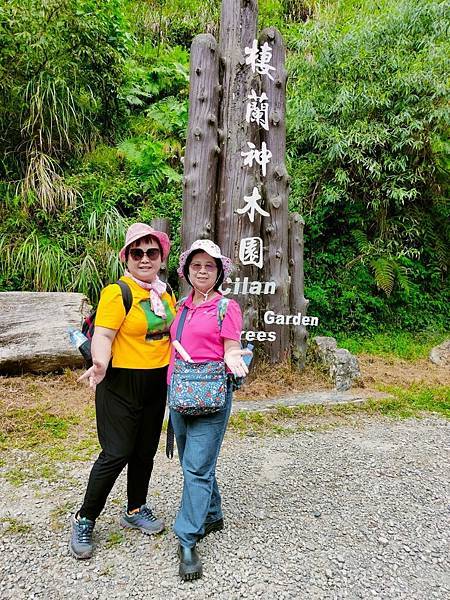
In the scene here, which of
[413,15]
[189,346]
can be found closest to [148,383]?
[189,346]

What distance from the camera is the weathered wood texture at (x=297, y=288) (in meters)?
5.22

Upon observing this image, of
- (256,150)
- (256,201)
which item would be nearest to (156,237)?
(256,201)

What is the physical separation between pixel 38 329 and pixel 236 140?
2.78 metres

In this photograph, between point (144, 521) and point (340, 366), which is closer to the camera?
point (144, 521)

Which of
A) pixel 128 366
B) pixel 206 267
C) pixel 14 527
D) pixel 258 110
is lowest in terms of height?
pixel 14 527

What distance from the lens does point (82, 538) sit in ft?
7.72

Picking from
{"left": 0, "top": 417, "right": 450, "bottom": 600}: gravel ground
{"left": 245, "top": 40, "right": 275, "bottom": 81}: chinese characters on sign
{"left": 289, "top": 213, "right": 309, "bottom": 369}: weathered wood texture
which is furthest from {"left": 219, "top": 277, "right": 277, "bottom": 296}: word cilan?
{"left": 245, "top": 40, "right": 275, "bottom": 81}: chinese characters on sign

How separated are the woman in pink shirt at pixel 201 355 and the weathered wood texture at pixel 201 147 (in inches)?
105

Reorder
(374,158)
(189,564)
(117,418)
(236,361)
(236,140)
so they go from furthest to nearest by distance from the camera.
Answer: (374,158)
(236,140)
(117,418)
(189,564)
(236,361)

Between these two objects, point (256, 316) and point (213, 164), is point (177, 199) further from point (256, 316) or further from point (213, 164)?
point (256, 316)

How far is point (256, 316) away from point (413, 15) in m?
4.61

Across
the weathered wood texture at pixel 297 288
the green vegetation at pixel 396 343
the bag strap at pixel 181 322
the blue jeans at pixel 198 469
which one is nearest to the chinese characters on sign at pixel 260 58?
the weathered wood texture at pixel 297 288

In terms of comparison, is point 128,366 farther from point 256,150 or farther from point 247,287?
point 256,150

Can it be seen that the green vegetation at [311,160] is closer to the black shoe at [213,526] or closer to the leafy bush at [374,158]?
the leafy bush at [374,158]
